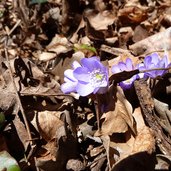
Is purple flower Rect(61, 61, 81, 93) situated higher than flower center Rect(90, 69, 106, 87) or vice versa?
flower center Rect(90, 69, 106, 87)

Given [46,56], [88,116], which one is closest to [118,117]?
[88,116]

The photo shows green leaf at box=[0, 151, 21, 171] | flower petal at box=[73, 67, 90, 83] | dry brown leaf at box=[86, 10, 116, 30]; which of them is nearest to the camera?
green leaf at box=[0, 151, 21, 171]

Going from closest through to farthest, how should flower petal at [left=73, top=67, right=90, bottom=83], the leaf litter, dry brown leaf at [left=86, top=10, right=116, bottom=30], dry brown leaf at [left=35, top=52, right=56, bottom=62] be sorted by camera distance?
the leaf litter
flower petal at [left=73, top=67, right=90, bottom=83]
dry brown leaf at [left=35, top=52, right=56, bottom=62]
dry brown leaf at [left=86, top=10, right=116, bottom=30]

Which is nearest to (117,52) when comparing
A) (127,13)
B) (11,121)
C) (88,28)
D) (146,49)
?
(146,49)

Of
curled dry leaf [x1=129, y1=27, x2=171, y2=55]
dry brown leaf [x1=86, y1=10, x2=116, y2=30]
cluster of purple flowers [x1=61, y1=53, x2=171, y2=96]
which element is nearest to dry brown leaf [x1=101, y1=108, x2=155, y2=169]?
cluster of purple flowers [x1=61, y1=53, x2=171, y2=96]

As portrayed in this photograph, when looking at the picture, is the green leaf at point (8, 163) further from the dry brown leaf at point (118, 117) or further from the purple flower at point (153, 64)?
the purple flower at point (153, 64)

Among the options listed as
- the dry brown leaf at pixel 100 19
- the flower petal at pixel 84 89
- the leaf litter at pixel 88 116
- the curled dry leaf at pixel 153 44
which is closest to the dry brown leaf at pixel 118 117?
the leaf litter at pixel 88 116

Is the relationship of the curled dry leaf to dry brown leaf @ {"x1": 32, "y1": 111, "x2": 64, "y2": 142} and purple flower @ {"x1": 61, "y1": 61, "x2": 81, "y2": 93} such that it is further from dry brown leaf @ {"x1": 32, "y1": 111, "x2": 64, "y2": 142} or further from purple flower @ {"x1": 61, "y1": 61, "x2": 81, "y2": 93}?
dry brown leaf @ {"x1": 32, "y1": 111, "x2": 64, "y2": 142}

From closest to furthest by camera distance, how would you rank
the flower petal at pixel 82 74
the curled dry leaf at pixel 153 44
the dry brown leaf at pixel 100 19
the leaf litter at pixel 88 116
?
1. the leaf litter at pixel 88 116
2. the flower petal at pixel 82 74
3. the curled dry leaf at pixel 153 44
4. the dry brown leaf at pixel 100 19
